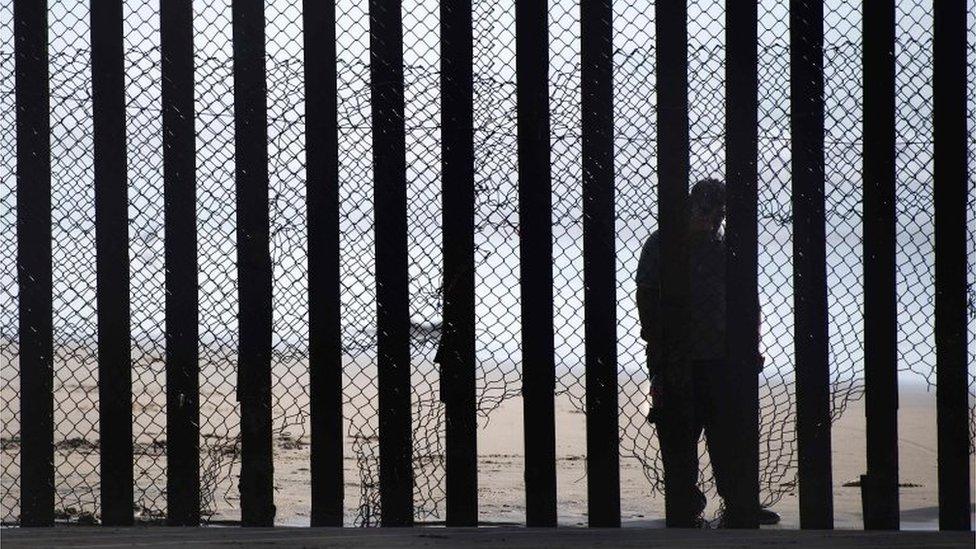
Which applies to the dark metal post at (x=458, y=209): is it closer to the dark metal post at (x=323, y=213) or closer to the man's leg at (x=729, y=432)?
the dark metal post at (x=323, y=213)

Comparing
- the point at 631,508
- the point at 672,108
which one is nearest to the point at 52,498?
the point at 672,108

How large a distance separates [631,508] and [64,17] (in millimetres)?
3416

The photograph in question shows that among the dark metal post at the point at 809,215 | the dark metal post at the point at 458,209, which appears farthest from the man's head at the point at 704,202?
the dark metal post at the point at 458,209

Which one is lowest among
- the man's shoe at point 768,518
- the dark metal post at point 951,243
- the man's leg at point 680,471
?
the man's shoe at point 768,518

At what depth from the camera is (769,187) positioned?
3.61 metres

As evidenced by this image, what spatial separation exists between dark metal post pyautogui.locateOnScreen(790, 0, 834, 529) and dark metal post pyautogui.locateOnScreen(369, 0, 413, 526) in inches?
49.3

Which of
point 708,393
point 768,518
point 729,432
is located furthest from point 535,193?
point 768,518

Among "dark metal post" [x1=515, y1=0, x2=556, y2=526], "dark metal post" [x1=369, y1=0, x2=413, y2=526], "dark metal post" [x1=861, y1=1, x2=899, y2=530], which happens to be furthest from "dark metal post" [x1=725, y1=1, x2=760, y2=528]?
"dark metal post" [x1=369, y1=0, x2=413, y2=526]

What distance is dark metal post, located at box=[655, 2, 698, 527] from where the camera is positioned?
11.6 ft

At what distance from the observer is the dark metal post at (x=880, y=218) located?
357 centimetres

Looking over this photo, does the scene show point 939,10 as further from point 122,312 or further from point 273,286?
point 122,312

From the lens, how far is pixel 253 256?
3631 millimetres

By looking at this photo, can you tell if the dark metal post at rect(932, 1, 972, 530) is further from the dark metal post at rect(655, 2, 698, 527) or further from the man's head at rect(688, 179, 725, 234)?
the dark metal post at rect(655, 2, 698, 527)

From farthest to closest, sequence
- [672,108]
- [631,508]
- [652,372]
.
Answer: [631,508], [652,372], [672,108]
